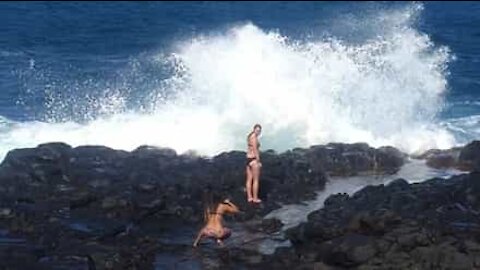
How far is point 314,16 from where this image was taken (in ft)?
175

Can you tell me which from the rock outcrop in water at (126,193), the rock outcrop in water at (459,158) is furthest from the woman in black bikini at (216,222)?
the rock outcrop in water at (459,158)

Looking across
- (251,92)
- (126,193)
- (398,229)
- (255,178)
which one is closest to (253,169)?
(255,178)

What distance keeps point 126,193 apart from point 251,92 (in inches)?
380

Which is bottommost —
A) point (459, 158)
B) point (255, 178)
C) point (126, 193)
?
point (126, 193)

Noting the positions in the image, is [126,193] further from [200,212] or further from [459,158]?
[459,158]

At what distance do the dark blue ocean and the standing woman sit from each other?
5.07 m

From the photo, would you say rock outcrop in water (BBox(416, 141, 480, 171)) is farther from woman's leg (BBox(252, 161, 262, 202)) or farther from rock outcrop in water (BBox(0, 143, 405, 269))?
woman's leg (BBox(252, 161, 262, 202))

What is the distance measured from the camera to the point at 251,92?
96.4ft

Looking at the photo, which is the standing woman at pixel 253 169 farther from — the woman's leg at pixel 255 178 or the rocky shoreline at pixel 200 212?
the rocky shoreline at pixel 200 212

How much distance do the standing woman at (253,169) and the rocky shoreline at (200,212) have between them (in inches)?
9.7

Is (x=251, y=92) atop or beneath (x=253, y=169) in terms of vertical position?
atop

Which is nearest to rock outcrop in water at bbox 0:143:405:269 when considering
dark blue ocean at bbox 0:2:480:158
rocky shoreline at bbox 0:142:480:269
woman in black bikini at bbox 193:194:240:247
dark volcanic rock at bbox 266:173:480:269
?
rocky shoreline at bbox 0:142:480:269

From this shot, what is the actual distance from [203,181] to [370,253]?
20.5 ft

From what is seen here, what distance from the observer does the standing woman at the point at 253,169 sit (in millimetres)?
20984
